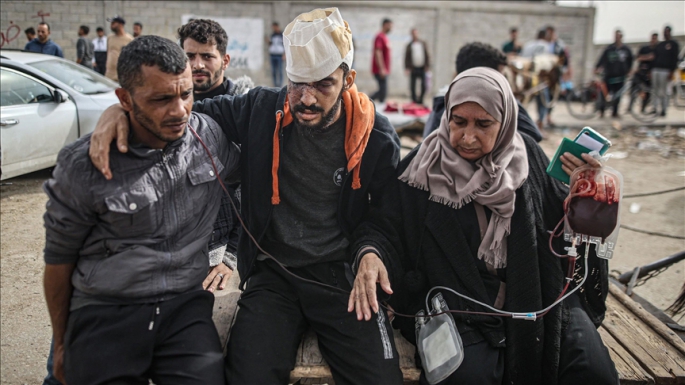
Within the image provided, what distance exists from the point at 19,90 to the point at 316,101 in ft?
16.0

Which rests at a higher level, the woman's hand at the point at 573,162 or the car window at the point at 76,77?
the car window at the point at 76,77

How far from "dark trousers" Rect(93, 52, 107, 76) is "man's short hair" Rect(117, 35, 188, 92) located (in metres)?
9.62

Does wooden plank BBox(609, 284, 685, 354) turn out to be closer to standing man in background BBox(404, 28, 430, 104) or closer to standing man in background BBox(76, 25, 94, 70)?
standing man in background BBox(76, 25, 94, 70)

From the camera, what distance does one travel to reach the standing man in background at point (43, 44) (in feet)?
26.8

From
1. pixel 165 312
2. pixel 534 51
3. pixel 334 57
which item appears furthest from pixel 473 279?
pixel 534 51

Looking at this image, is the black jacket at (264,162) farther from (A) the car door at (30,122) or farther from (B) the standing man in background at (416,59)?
(B) the standing man in background at (416,59)

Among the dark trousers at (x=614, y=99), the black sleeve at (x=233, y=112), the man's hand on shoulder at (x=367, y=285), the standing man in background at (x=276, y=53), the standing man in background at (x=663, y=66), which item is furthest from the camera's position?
the standing man in background at (x=276, y=53)

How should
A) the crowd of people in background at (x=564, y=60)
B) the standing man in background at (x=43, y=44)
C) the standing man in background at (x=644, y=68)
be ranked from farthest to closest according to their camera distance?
the standing man in background at (x=644, y=68), the crowd of people in background at (x=564, y=60), the standing man in background at (x=43, y=44)

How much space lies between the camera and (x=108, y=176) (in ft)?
6.10

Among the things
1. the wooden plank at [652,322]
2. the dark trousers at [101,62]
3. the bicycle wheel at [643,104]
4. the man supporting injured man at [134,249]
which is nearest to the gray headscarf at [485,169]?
the wooden plank at [652,322]

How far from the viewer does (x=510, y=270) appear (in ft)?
7.62

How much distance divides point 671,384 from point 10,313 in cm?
380

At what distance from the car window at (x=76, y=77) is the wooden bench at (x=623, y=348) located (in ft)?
15.9

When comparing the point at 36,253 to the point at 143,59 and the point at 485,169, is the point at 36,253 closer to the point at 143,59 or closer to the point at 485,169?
the point at 143,59
